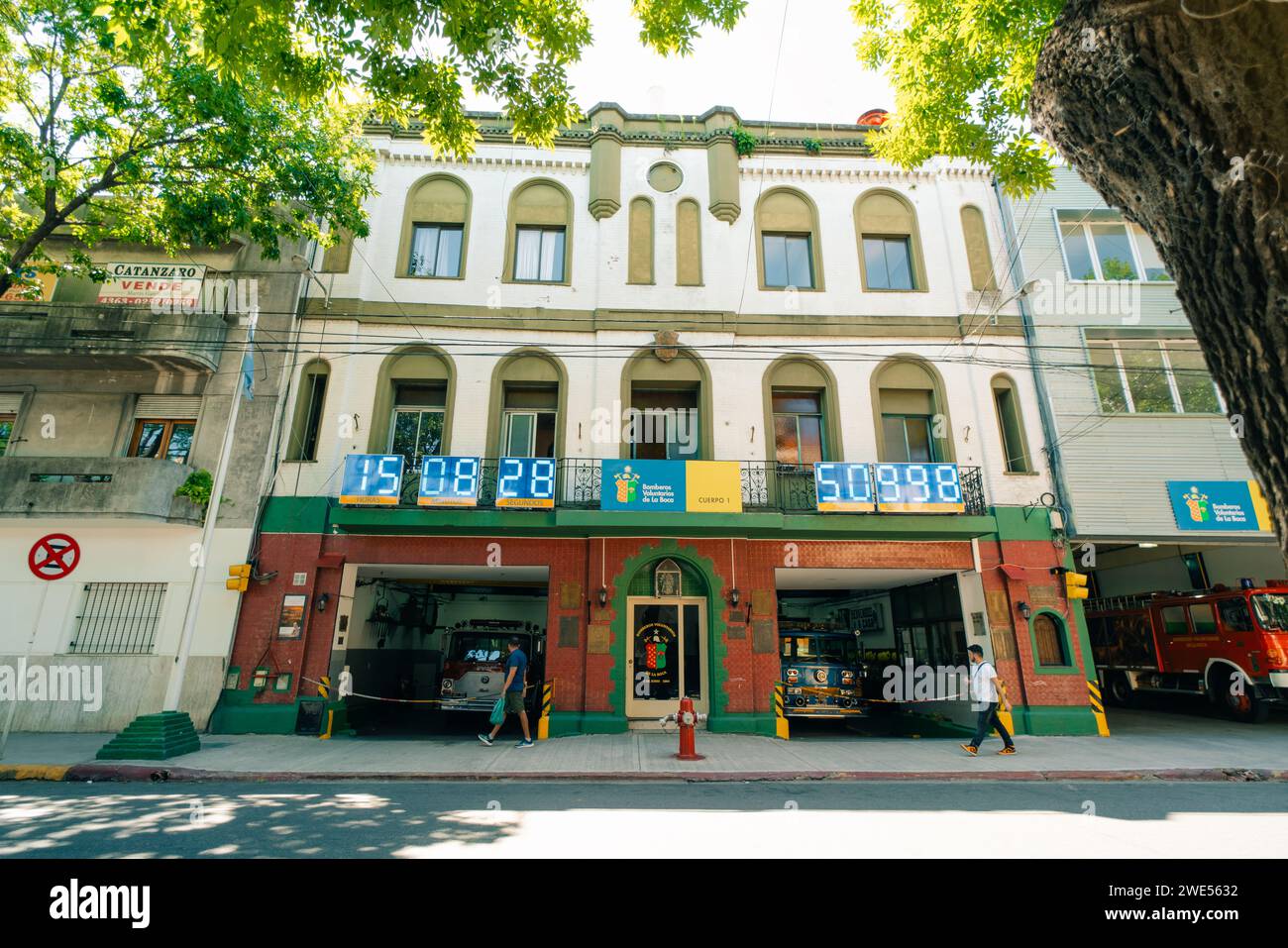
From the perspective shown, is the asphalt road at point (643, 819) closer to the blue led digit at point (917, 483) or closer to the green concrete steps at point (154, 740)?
the green concrete steps at point (154, 740)

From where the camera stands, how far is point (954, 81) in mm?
8562

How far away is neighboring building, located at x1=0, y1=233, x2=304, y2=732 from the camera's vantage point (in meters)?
12.5

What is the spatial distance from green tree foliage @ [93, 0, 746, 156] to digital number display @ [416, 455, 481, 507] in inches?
262

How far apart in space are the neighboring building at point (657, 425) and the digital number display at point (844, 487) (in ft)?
0.50

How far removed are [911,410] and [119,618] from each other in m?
18.8

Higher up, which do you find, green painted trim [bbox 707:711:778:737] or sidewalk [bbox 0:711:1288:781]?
green painted trim [bbox 707:711:778:737]

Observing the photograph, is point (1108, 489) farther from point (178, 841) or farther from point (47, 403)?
point (47, 403)

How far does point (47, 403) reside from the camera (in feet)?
46.5

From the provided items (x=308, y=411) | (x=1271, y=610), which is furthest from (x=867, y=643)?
(x=308, y=411)

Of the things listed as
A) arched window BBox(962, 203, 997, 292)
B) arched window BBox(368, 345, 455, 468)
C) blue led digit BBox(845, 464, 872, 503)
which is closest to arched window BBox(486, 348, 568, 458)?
arched window BBox(368, 345, 455, 468)

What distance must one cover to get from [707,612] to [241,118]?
13.6 metres

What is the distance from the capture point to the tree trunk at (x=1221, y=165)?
2.64m

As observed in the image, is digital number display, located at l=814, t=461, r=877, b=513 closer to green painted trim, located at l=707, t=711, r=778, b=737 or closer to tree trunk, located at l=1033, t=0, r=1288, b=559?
green painted trim, located at l=707, t=711, r=778, b=737
